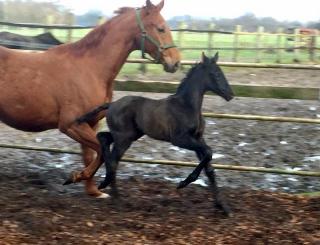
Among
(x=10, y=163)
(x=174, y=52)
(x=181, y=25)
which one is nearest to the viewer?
(x=174, y=52)

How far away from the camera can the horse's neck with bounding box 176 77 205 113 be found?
5.29 meters

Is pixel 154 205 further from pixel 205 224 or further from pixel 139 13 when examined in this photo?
pixel 139 13

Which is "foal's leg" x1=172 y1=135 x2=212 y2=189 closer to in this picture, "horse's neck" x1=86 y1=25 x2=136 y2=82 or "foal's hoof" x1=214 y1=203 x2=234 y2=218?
"foal's hoof" x1=214 y1=203 x2=234 y2=218

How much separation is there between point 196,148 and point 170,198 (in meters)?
0.76

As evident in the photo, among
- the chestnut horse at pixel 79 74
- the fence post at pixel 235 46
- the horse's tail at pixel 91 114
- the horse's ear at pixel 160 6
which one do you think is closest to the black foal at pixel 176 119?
the horse's tail at pixel 91 114

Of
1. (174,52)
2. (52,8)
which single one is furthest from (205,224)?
(52,8)

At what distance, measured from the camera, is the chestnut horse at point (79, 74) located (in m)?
5.75

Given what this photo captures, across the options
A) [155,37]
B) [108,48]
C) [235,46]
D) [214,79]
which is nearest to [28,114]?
[108,48]

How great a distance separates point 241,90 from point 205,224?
211 centimetres

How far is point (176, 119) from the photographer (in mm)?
5285

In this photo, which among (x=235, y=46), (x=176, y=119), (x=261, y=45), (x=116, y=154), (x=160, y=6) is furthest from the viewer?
(x=261, y=45)

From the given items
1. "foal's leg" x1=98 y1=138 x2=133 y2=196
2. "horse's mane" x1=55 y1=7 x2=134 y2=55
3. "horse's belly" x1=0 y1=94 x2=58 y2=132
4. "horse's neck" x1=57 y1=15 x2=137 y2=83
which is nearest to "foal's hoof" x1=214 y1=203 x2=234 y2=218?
"foal's leg" x1=98 y1=138 x2=133 y2=196

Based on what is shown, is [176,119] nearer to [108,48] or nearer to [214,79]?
[214,79]

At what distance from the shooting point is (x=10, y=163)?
23.1 feet
